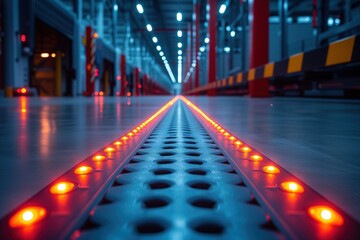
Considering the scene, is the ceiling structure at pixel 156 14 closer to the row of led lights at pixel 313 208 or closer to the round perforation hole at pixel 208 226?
the row of led lights at pixel 313 208

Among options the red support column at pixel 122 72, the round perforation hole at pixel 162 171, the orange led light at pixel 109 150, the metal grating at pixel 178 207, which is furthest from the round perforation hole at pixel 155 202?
Answer: the red support column at pixel 122 72

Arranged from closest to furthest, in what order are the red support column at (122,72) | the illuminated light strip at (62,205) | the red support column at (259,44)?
the illuminated light strip at (62,205) → the red support column at (259,44) → the red support column at (122,72)

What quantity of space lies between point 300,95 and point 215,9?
841cm

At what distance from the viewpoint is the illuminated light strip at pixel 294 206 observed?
1.59 feet

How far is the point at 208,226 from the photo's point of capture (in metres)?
0.51

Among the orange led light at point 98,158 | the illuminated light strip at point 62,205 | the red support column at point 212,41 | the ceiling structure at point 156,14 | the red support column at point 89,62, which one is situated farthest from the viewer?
the ceiling structure at point 156,14

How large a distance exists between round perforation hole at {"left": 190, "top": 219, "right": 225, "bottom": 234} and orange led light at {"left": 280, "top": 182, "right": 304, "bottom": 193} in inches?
8.7

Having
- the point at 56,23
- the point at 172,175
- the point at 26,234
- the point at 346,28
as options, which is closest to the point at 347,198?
the point at 172,175

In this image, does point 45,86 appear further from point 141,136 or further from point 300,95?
point 141,136

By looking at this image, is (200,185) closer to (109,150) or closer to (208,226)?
(208,226)

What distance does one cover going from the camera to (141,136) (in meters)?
1.53

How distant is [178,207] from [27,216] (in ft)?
0.74

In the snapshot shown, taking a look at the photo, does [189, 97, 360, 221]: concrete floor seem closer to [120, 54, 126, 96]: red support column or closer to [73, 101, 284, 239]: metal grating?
[73, 101, 284, 239]: metal grating

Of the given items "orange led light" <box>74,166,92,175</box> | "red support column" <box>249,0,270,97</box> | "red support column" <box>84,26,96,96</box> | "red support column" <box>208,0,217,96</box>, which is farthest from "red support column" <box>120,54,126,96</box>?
"orange led light" <box>74,166,92,175</box>
